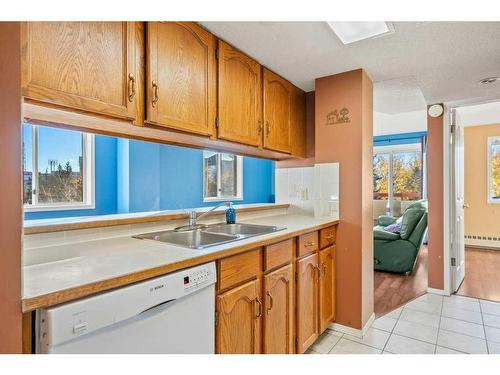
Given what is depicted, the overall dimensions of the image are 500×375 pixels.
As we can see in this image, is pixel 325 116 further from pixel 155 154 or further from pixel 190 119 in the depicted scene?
pixel 155 154

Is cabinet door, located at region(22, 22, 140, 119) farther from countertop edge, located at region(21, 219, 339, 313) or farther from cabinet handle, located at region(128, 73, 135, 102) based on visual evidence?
countertop edge, located at region(21, 219, 339, 313)

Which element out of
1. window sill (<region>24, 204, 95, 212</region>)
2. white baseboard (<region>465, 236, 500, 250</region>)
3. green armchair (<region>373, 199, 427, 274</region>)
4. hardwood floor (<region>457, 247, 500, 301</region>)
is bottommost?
hardwood floor (<region>457, 247, 500, 301</region>)

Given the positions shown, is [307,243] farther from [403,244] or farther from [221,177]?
[221,177]

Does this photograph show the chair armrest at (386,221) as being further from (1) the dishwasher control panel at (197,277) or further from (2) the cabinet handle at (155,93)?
(2) the cabinet handle at (155,93)

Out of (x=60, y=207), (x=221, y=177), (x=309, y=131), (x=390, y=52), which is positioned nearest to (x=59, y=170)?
(x=60, y=207)

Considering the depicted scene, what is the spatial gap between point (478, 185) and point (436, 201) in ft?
9.31

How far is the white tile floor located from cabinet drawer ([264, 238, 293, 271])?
795mm

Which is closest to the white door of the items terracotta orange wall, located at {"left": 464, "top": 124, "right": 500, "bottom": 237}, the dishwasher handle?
terracotta orange wall, located at {"left": 464, "top": 124, "right": 500, "bottom": 237}

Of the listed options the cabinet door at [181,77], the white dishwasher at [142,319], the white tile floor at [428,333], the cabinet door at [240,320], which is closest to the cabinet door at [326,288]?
the white tile floor at [428,333]

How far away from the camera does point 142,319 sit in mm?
971

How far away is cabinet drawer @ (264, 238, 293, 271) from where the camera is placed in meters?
1.57

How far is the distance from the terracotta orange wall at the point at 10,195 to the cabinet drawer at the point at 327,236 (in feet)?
5.82

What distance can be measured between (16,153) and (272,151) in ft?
5.95

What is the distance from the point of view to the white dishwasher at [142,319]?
2.55ft
